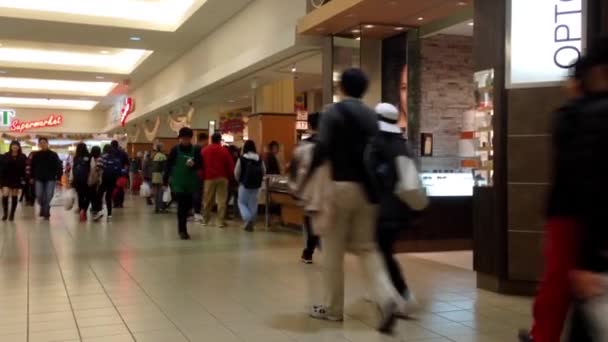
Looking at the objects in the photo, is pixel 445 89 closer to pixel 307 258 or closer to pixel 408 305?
pixel 307 258

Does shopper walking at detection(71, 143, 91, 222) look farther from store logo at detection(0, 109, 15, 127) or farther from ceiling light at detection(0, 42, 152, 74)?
store logo at detection(0, 109, 15, 127)

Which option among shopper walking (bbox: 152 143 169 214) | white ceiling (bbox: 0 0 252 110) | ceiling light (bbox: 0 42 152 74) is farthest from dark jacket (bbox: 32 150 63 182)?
ceiling light (bbox: 0 42 152 74)

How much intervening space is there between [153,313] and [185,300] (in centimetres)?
46

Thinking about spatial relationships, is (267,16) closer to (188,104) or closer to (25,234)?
(25,234)

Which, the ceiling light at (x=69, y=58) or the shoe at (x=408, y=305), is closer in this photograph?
the shoe at (x=408, y=305)

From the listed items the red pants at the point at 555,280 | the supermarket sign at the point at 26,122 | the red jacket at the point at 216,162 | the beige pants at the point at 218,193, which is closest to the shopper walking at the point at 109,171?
the beige pants at the point at 218,193

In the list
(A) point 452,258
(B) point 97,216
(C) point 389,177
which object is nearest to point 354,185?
(C) point 389,177

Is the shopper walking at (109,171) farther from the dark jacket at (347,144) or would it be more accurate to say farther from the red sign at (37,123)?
the red sign at (37,123)

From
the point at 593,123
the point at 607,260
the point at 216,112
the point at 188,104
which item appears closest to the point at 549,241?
the point at 607,260

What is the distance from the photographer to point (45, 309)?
4.90m

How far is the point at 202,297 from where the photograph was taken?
17.4 ft

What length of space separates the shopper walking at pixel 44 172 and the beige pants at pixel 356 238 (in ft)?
31.7

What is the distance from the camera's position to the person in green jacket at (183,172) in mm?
8922

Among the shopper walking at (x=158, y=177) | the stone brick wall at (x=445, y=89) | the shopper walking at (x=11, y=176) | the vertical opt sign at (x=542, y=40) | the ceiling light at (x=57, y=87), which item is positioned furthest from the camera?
the ceiling light at (x=57, y=87)
